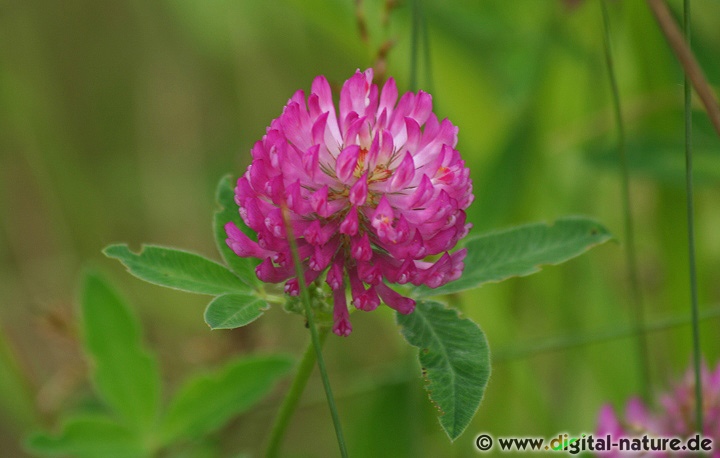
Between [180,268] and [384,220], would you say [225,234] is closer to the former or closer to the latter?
[180,268]

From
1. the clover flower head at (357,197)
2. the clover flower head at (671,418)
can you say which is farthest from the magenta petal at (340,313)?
the clover flower head at (671,418)

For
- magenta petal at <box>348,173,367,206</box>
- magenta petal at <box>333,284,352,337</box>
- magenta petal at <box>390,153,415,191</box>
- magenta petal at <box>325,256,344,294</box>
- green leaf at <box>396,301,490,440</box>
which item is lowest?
green leaf at <box>396,301,490,440</box>

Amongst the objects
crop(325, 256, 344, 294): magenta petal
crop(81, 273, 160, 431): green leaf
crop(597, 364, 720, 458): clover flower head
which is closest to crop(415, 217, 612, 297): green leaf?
crop(325, 256, 344, 294): magenta petal

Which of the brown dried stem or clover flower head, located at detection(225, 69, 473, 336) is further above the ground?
the brown dried stem

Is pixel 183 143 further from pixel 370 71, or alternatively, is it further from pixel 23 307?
pixel 370 71

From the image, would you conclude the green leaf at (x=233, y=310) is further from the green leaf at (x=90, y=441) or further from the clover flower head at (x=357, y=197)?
the green leaf at (x=90, y=441)

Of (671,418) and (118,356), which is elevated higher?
(118,356)

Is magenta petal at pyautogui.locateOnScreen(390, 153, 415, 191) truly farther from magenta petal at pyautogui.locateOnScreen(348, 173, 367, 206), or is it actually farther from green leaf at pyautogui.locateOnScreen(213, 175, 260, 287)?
green leaf at pyautogui.locateOnScreen(213, 175, 260, 287)

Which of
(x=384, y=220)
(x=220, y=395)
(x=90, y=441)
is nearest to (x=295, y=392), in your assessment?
(x=384, y=220)
